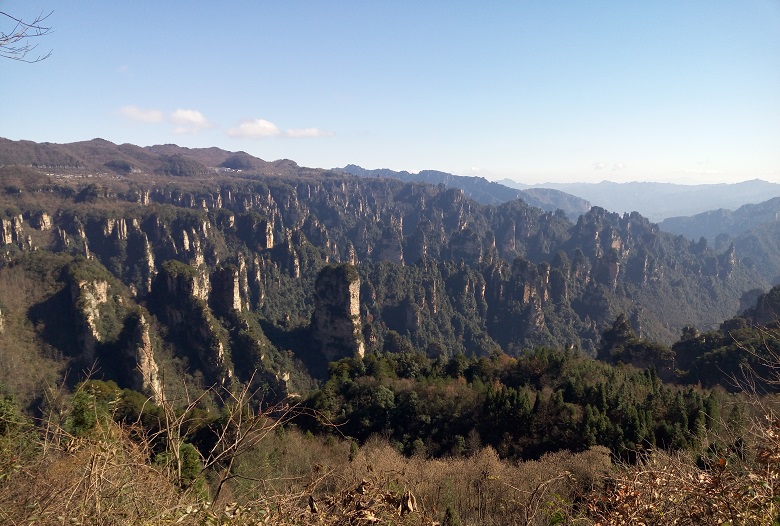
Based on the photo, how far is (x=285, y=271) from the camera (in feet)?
352

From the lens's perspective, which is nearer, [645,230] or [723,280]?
[723,280]

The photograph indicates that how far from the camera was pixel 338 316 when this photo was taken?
237 feet

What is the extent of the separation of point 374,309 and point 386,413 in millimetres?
68701

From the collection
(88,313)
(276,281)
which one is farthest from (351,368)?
(276,281)

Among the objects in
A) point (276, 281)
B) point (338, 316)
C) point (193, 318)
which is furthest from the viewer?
point (276, 281)

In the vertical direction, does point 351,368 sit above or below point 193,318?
above

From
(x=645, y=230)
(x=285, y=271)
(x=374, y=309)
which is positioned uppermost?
(x=645, y=230)

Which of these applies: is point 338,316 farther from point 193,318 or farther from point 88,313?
point 88,313

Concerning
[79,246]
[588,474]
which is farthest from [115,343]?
[79,246]

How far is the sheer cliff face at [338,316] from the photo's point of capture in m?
71.2

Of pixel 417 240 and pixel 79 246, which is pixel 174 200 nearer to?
pixel 79 246

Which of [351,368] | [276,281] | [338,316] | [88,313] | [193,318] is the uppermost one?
[88,313]

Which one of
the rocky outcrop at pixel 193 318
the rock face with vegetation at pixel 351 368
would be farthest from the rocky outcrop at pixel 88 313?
the rocky outcrop at pixel 193 318

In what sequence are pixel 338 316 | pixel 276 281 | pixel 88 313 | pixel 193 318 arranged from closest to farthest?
pixel 88 313 → pixel 193 318 → pixel 338 316 → pixel 276 281
